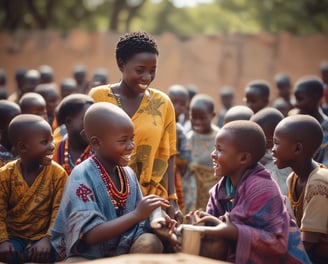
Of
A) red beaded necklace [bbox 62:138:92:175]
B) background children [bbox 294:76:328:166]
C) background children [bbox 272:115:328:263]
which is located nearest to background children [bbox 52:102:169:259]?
red beaded necklace [bbox 62:138:92:175]

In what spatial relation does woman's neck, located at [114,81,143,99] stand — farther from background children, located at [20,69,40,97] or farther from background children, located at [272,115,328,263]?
background children, located at [20,69,40,97]

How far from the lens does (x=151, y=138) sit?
14.2 ft

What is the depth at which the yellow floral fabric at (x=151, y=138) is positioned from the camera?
432cm

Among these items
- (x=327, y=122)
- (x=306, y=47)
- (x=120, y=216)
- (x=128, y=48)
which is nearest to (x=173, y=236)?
(x=120, y=216)

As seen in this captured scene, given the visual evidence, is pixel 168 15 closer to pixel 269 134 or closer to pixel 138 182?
pixel 269 134

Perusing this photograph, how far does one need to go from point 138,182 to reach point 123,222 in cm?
76

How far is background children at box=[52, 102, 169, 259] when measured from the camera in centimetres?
322

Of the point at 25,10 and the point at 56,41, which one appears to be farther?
the point at 25,10

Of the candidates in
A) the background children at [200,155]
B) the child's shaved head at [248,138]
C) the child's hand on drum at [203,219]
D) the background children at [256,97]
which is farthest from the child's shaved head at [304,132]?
the background children at [256,97]

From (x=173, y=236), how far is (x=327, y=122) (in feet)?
9.07

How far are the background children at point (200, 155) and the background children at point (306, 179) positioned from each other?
2.64 m

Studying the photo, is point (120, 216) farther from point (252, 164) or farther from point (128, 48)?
point (128, 48)

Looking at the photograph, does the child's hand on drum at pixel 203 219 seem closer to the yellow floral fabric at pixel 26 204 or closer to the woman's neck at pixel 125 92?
the yellow floral fabric at pixel 26 204

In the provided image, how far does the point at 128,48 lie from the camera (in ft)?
14.2
